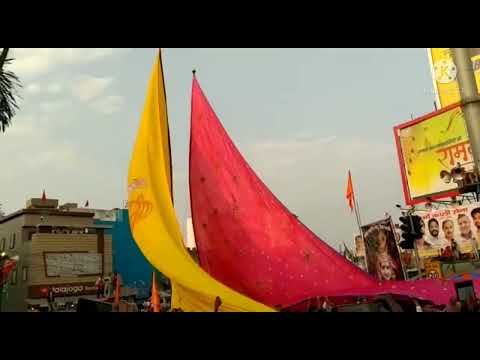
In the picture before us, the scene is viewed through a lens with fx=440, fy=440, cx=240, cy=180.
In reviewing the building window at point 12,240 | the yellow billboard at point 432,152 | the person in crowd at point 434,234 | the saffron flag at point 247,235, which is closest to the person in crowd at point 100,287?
the building window at point 12,240

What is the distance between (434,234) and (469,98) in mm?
8485

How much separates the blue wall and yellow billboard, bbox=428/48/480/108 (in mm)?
31964

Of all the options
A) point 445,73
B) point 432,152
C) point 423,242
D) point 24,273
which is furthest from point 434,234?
point 24,273

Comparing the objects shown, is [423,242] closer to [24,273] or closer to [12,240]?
[24,273]

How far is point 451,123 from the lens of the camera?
28891mm

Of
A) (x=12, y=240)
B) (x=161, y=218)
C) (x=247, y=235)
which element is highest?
(x=12, y=240)

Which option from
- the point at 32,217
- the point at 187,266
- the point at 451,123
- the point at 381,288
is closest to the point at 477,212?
the point at 451,123

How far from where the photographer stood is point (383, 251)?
45.7 feet

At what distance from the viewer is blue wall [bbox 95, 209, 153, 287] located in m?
42.2

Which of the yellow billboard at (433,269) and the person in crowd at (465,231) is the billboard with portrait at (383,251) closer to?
the yellow billboard at (433,269)

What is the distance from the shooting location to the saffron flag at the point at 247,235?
8.43 m

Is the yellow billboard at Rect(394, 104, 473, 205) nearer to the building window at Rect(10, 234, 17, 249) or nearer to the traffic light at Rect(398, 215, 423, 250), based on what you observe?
the traffic light at Rect(398, 215, 423, 250)

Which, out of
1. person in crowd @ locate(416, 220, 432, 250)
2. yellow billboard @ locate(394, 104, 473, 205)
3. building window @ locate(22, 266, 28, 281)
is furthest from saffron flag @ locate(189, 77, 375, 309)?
building window @ locate(22, 266, 28, 281)
